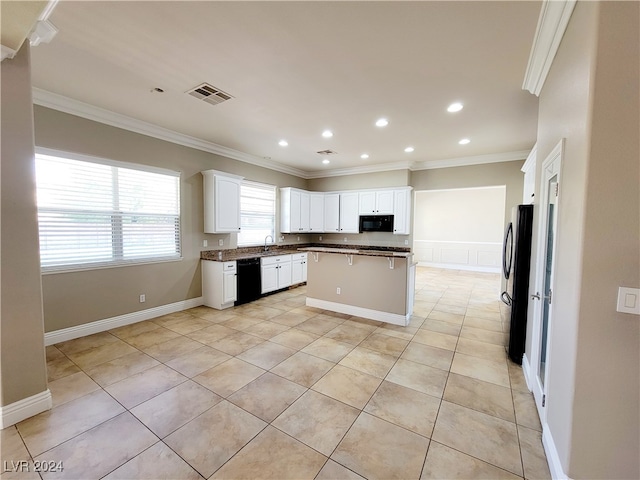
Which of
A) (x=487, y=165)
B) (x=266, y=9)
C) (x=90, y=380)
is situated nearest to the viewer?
(x=266, y=9)

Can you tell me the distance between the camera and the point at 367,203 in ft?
22.3

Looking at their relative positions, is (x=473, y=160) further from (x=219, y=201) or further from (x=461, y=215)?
(x=219, y=201)

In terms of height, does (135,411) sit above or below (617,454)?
below

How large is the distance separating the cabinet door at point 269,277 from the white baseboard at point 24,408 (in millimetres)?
3512

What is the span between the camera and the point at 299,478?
159 centimetres

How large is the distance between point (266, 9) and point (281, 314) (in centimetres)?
395

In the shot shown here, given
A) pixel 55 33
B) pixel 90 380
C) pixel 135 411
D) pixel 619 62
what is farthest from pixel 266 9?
pixel 90 380

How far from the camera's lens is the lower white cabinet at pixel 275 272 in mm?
5534

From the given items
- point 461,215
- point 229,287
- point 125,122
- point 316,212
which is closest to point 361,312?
point 229,287

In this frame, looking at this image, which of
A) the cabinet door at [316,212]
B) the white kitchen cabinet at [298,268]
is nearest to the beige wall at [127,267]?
the white kitchen cabinet at [298,268]

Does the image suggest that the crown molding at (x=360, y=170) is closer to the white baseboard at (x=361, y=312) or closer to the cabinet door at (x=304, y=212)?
the cabinet door at (x=304, y=212)

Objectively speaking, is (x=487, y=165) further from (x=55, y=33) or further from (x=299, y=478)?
(x=55, y=33)

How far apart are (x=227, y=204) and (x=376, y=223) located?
3.51 m

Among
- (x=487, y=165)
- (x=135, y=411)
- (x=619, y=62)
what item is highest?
(x=487, y=165)
